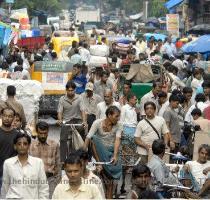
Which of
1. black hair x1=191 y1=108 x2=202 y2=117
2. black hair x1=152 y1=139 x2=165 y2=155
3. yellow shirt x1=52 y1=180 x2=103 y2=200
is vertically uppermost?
yellow shirt x1=52 y1=180 x2=103 y2=200

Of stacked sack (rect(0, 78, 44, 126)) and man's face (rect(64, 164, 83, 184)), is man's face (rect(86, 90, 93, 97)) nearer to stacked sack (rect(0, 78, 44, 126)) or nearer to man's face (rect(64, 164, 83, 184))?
stacked sack (rect(0, 78, 44, 126))

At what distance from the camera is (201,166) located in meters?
10.3

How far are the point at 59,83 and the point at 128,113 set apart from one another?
6.76 meters

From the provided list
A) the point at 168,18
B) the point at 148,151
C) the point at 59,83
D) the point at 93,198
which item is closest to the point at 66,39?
the point at 168,18

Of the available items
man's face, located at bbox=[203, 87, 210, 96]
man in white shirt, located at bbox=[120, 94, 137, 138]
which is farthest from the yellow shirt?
man's face, located at bbox=[203, 87, 210, 96]

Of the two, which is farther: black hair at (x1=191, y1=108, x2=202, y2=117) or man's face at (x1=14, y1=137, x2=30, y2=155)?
black hair at (x1=191, y1=108, x2=202, y2=117)

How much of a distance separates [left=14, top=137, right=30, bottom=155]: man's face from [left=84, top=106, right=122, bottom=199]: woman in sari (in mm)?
2749

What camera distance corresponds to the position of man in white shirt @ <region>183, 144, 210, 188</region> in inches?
404

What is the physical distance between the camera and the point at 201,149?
1033cm

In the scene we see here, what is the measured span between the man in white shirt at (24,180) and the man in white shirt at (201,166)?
2582mm

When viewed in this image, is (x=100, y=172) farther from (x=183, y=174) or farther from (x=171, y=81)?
(x=171, y=81)

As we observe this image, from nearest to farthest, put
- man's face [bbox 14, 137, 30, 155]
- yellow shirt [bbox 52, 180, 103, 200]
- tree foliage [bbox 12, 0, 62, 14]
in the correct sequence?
1. yellow shirt [bbox 52, 180, 103, 200]
2. man's face [bbox 14, 137, 30, 155]
3. tree foliage [bbox 12, 0, 62, 14]

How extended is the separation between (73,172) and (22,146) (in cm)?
123

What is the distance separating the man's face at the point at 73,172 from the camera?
7.40 metres
